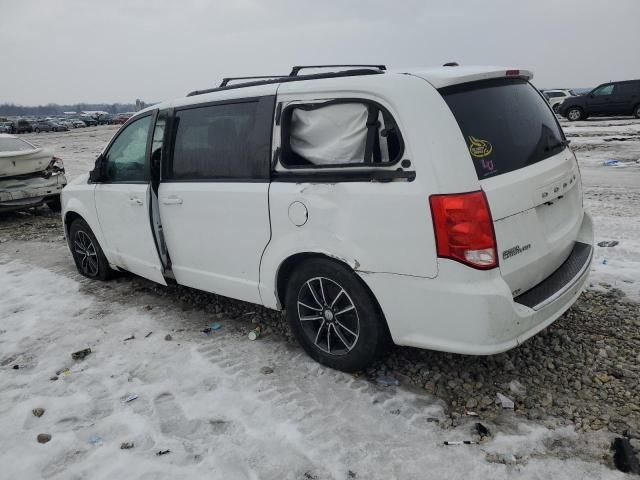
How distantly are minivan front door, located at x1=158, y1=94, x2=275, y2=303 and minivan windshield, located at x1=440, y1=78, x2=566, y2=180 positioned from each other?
4.33 ft

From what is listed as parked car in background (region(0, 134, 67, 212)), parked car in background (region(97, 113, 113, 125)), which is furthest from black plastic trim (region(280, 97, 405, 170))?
parked car in background (region(97, 113, 113, 125))

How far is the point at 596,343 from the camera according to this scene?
3.59 m

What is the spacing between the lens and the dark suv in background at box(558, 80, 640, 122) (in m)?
20.9

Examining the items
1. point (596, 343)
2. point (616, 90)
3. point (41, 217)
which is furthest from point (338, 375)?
point (616, 90)

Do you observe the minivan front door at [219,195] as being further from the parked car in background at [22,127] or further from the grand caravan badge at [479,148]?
the parked car in background at [22,127]

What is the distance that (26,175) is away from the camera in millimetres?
9008

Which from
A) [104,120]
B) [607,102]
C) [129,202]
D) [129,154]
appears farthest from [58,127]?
[129,202]

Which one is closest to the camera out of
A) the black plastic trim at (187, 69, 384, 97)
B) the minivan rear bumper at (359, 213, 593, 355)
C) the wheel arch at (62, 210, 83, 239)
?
the minivan rear bumper at (359, 213, 593, 355)

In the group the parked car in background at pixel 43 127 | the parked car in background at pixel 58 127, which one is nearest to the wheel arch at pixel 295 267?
the parked car in background at pixel 58 127

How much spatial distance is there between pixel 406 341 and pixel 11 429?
2483 millimetres

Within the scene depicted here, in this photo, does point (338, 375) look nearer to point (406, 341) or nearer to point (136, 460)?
point (406, 341)

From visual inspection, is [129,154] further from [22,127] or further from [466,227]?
[22,127]

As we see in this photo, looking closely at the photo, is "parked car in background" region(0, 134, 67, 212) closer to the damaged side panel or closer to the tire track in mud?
the tire track in mud

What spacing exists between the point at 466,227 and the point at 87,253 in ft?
14.9
